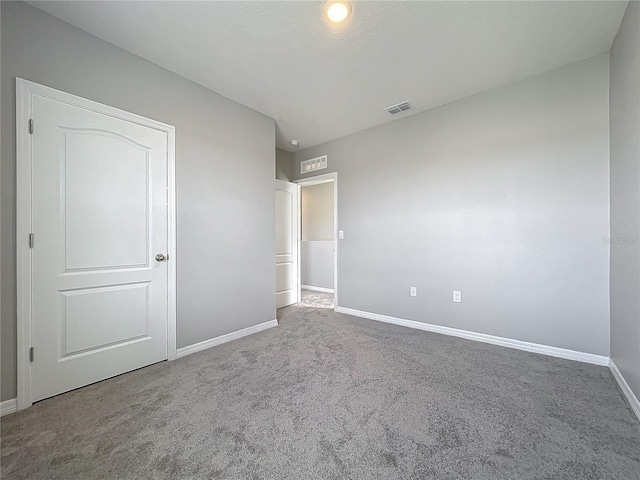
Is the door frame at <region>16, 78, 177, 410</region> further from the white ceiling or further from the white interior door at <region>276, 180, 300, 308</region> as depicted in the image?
the white interior door at <region>276, 180, 300, 308</region>

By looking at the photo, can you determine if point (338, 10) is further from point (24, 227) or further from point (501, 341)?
point (501, 341)

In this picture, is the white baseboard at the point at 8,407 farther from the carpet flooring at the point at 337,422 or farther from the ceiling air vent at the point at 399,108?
the ceiling air vent at the point at 399,108

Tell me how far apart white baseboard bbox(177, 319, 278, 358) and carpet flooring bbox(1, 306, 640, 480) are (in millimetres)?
115

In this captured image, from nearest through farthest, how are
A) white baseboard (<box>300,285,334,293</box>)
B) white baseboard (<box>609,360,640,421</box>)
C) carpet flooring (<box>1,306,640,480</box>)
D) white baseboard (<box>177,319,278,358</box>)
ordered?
carpet flooring (<box>1,306,640,480</box>), white baseboard (<box>609,360,640,421</box>), white baseboard (<box>177,319,278,358</box>), white baseboard (<box>300,285,334,293</box>)

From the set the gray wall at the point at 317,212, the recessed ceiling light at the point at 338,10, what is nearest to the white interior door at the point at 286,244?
the gray wall at the point at 317,212

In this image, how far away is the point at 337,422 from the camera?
1555mm

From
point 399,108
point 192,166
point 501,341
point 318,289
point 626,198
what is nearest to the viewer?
point 626,198

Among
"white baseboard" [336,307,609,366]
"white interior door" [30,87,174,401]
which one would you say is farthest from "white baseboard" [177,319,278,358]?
"white baseboard" [336,307,609,366]

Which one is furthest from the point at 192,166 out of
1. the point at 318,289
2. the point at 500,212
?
the point at 318,289

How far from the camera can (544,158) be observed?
8.16ft

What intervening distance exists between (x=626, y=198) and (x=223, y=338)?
362cm

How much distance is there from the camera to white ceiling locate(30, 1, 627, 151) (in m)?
1.78

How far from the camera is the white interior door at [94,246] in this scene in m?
1.79

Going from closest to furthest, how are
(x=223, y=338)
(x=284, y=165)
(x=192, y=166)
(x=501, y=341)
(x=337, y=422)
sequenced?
(x=337, y=422) < (x=192, y=166) < (x=501, y=341) < (x=223, y=338) < (x=284, y=165)
